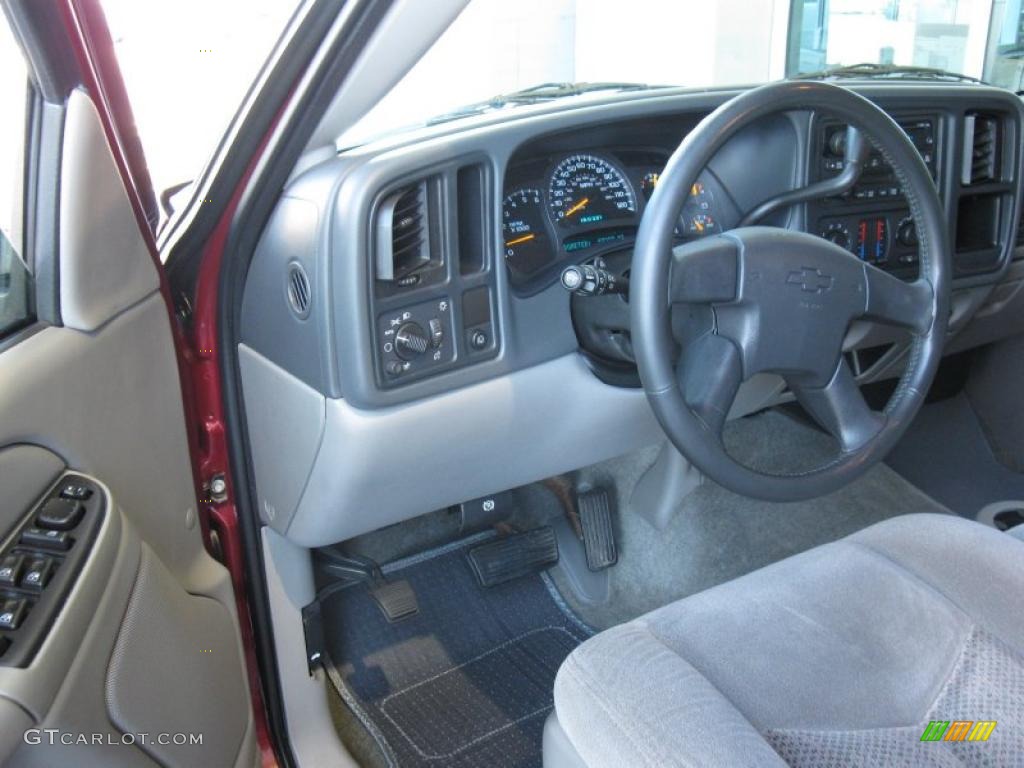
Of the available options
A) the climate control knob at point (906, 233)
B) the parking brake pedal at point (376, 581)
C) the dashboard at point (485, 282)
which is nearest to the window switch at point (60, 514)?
the dashboard at point (485, 282)

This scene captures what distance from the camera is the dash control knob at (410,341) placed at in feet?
4.08

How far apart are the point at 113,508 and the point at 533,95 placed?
3.32 ft

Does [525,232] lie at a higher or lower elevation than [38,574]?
higher

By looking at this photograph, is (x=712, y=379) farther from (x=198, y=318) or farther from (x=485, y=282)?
(x=198, y=318)

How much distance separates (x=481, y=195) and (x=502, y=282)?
0.13 meters

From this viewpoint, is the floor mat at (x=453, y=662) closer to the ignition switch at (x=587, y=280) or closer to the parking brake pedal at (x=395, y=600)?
the parking brake pedal at (x=395, y=600)

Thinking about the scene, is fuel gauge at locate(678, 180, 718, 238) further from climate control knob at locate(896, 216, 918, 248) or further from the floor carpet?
the floor carpet

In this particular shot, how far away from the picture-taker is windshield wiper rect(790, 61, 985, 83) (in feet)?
6.46

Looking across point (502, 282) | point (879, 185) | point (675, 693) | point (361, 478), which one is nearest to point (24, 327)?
point (361, 478)

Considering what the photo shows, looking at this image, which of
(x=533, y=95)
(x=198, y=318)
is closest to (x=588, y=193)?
(x=533, y=95)

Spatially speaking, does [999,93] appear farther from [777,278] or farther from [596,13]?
[596,13]

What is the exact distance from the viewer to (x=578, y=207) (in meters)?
1.47

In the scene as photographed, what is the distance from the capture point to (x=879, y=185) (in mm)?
1680

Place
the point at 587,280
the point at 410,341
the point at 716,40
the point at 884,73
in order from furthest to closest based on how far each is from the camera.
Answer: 1. the point at 716,40
2. the point at 884,73
3. the point at 410,341
4. the point at 587,280
